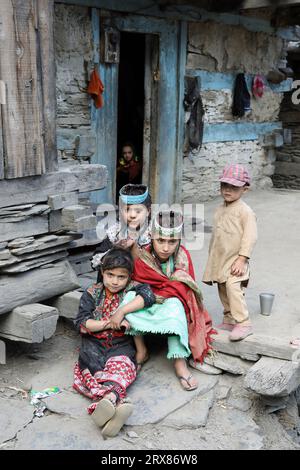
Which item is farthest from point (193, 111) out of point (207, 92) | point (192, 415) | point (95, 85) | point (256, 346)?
point (192, 415)

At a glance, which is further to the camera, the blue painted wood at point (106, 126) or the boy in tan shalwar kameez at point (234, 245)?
the blue painted wood at point (106, 126)

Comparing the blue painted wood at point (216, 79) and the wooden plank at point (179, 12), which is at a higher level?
the wooden plank at point (179, 12)

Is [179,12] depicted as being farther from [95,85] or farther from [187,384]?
[187,384]

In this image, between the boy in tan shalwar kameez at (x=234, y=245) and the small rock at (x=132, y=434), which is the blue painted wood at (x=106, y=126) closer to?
the boy in tan shalwar kameez at (x=234, y=245)

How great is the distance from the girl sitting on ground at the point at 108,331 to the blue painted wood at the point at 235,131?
540cm

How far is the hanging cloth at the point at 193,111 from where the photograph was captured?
8.19 metres

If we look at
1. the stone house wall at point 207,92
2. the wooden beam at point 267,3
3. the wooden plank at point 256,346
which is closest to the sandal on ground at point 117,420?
the wooden plank at point 256,346

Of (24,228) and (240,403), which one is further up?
(24,228)

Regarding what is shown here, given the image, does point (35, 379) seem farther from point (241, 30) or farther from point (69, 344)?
point (241, 30)

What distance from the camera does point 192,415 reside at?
11.1 ft

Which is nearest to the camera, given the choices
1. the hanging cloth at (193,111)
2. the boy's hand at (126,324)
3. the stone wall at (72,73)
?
the boy's hand at (126,324)

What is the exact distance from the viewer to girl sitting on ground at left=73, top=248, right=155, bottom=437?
3420 mm

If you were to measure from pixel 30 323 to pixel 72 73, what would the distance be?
3.83m

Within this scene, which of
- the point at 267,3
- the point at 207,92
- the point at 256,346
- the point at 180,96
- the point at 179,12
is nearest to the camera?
the point at 256,346
